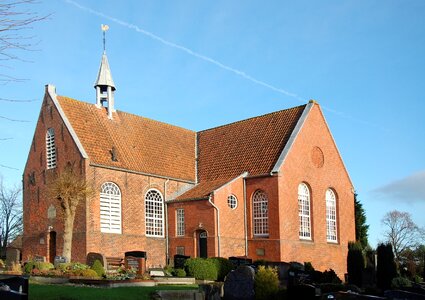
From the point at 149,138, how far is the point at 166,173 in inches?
136

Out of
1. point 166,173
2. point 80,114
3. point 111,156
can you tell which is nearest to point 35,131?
point 80,114

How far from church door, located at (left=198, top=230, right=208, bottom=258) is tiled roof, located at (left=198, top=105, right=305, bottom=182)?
4697 millimetres

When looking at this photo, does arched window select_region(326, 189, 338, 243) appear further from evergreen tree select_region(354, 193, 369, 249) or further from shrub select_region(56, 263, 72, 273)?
shrub select_region(56, 263, 72, 273)

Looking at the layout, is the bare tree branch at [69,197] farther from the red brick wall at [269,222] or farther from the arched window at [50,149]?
the red brick wall at [269,222]

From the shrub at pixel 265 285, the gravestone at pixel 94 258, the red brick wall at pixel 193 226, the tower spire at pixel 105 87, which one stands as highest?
the tower spire at pixel 105 87

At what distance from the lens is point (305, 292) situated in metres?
18.5

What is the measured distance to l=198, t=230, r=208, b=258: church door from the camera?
1411 inches

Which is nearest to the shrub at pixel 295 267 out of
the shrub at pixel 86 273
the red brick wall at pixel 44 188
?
the shrub at pixel 86 273

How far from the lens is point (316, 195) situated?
127 feet

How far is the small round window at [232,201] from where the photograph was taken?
36.4 m

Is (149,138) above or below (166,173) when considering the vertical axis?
above

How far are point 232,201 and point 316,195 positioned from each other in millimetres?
6362

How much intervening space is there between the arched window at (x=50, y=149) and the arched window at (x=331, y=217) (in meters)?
19.3

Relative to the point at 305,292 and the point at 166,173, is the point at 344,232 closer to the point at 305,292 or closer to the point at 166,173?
the point at 166,173
